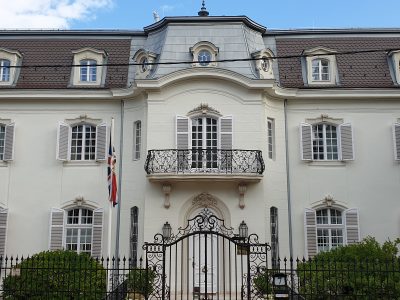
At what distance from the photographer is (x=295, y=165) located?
1966 cm

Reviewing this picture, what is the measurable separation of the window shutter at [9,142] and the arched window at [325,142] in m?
11.7

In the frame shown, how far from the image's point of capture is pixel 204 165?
59.4 feet

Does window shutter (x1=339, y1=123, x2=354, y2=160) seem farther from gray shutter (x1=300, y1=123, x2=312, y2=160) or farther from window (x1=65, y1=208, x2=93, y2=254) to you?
window (x1=65, y1=208, x2=93, y2=254)

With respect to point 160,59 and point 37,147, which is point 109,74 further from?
point 37,147

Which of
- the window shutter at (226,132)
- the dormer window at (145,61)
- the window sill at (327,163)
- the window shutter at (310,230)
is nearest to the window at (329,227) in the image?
the window shutter at (310,230)

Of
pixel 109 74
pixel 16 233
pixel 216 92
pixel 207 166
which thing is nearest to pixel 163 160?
pixel 207 166

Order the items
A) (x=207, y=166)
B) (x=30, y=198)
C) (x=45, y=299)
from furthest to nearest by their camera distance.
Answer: (x=30, y=198) → (x=207, y=166) → (x=45, y=299)

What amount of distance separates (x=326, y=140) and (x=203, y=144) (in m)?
4.95

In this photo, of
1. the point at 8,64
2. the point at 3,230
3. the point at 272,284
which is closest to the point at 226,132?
the point at 272,284

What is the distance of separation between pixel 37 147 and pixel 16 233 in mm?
3355

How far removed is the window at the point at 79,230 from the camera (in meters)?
19.2

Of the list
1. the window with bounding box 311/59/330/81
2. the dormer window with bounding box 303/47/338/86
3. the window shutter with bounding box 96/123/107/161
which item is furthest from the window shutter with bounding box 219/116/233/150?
the window shutter with bounding box 96/123/107/161

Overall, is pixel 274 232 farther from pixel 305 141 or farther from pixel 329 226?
pixel 305 141

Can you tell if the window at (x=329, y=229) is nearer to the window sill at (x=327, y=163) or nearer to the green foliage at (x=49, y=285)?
the window sill at (x=327, y=163)
